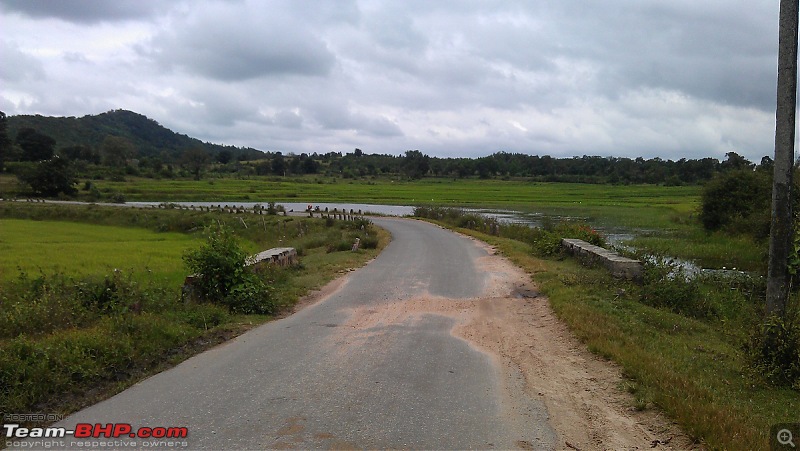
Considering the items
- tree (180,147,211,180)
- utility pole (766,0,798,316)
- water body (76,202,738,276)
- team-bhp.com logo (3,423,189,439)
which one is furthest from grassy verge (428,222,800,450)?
tree (180,147,211,180)

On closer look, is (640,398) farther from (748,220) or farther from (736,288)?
(748,220)

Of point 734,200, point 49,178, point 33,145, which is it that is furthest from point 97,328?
point 33,145

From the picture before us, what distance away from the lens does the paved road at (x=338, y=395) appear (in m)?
4.73

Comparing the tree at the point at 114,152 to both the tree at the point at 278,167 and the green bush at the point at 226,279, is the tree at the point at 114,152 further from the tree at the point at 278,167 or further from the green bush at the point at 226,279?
the green bush at the point at 226,279

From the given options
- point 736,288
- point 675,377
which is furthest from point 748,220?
point 675,377

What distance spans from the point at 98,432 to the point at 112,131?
161378 millimetres

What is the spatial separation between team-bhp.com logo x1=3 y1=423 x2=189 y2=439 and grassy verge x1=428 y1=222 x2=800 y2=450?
14.5ft

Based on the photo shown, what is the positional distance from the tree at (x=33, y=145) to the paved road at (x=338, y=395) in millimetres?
92471

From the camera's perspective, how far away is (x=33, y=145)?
276 ft

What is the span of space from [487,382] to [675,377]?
6.65 feet

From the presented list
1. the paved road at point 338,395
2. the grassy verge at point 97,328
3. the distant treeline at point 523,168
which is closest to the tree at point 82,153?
the distant treeline at point 523,168

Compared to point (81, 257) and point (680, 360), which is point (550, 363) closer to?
point (680, 360)

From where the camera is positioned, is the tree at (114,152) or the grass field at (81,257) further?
the tree at (114,152)

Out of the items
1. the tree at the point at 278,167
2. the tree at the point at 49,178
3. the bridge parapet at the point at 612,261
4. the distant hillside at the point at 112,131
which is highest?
the distant hillside at the point at 112,131
